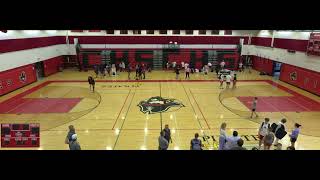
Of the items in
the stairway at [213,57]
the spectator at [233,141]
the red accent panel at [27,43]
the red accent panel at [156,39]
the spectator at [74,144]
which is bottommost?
the spectator at [74,144]

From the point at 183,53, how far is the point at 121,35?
8.24 meters

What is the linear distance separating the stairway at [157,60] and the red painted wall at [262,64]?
1219cm

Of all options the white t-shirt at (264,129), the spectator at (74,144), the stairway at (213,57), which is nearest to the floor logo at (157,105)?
the white t-shirt at (264,129)

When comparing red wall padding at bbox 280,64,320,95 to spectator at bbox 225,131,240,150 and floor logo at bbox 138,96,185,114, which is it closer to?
floor logo at bbox 138,96,185,114

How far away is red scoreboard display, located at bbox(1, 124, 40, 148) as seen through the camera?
8625 millimetres

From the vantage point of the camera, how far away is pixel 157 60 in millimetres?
32344

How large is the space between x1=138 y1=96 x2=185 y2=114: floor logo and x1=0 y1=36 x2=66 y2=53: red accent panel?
40.2 feet

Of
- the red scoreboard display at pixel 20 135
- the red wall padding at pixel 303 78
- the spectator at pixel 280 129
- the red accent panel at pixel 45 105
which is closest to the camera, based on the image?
the red scoreboard display at pixel 20 135

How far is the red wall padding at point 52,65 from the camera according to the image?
2720cm

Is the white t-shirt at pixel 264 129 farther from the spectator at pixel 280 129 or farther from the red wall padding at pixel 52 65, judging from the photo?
the red wall padding at pixel 52 65

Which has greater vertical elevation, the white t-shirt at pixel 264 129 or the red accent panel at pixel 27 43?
the red accent panel at pixel 27 43

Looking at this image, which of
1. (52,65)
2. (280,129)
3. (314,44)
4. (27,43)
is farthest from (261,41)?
(27,43)

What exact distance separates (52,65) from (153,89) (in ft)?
46.2
